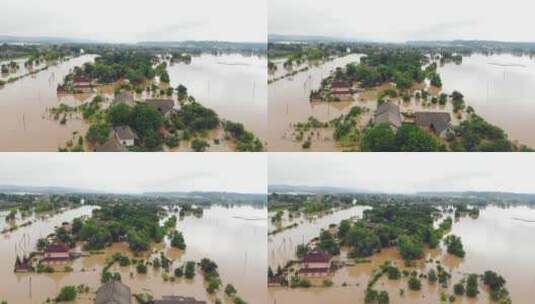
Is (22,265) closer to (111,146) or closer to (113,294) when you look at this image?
(113,294)

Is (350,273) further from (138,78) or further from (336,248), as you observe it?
(138,78)

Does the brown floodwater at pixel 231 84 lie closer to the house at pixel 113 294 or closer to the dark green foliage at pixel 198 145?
the dark green foliage at pixel 198 145

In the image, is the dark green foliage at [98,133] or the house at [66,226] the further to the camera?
the house at [66,226]

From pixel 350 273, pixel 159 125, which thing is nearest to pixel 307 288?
pixel 350 273

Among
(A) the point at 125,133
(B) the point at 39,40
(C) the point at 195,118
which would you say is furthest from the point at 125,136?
(B) the point at 39,40

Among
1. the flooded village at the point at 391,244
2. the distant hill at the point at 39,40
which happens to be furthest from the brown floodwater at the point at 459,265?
the distant hill at the point at 39,40

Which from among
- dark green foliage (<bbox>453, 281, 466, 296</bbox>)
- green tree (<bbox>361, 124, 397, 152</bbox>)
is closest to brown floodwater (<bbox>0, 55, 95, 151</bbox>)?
green tree (<bbox>361, 124, 397, 152</bbox>)
